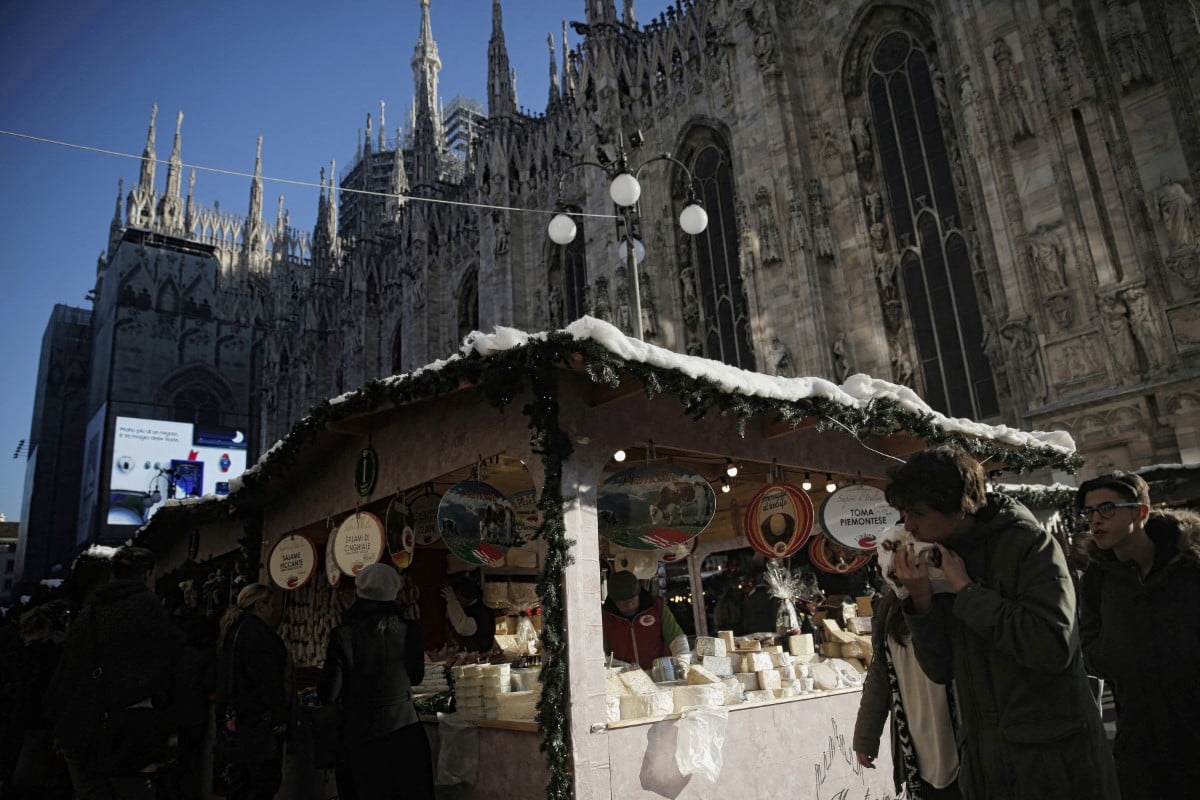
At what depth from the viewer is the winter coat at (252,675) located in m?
4.88

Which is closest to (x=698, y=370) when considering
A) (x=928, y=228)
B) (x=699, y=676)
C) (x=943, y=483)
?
(x=699, y=676)

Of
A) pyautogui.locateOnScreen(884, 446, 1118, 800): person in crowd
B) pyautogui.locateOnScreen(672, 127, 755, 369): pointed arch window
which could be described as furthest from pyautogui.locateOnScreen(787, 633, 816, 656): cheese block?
pyautogui.locateOnScreen(672, 127, 755, 369): pointed arch window

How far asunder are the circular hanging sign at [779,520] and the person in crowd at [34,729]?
569cm

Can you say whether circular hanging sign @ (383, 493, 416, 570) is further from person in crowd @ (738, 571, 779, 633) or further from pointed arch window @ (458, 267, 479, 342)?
pointed arch window @ (458, 267, 479, 342)

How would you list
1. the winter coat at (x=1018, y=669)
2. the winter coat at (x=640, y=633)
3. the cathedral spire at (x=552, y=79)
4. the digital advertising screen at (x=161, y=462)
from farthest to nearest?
the digital advertising screen at (x=161, y=462), the cathedral spire at (x=552, y=79), the winter coat at (x=640, y=633), the winter coat at (x=1018, y=669)

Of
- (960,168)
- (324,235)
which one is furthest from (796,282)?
Answer: (324,235)

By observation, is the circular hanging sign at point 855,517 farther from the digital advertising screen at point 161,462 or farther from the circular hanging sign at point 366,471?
the digital advertising screen at point 161,462

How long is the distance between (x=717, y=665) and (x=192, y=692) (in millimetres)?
3803

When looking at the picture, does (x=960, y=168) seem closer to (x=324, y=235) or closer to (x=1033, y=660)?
(x=1033, y=660)

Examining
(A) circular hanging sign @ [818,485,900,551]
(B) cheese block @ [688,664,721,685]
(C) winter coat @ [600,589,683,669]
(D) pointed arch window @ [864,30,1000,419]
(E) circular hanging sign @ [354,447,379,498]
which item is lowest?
(B) cheese block @ [688,664,721,685]

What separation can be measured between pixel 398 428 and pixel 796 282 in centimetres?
1199

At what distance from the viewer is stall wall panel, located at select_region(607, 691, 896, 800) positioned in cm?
499

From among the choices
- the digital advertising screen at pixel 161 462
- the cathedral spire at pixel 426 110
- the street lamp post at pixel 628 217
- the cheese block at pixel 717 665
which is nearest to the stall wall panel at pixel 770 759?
the cheese block at pixel 717 665

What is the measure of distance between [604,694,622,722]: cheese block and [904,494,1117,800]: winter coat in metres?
2.90
